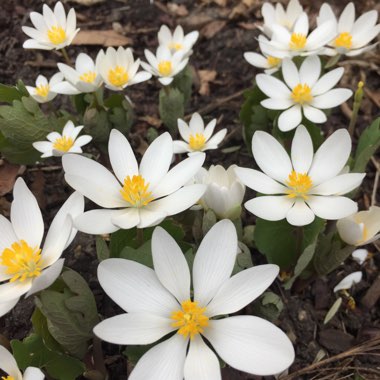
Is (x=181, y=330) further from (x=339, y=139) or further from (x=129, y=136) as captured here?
(x=129, y=136)

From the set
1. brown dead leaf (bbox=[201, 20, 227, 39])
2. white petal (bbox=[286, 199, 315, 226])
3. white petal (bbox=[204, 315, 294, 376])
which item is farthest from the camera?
brown dead leaf (bbox=[201, 20, 227, 39])

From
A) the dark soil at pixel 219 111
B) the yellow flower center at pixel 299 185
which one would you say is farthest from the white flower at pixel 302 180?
the dark soil at pixel 219 111

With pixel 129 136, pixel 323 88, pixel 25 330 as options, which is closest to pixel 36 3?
pixel 129 136

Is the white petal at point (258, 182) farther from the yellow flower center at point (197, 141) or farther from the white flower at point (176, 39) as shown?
the white flower at point (176, 39)

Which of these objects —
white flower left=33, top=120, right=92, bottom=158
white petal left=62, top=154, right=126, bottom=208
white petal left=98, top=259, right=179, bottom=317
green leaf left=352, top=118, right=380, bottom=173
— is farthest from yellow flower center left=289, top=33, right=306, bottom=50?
white petal left=98, top=259, right=179, bottom=317

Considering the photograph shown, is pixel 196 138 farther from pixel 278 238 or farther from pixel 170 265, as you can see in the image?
pixel 170 265

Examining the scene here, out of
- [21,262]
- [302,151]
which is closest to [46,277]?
[21,262]

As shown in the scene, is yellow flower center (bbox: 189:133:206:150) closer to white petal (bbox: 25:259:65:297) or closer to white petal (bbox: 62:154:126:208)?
white petal (bbox: 62:154:126:208)
